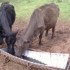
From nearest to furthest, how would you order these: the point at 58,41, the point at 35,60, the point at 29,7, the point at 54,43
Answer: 1. the point at 35,60
2. the point at 54,43
3. the point at 58,41
4. the point at 29,7

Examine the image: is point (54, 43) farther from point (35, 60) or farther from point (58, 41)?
point (35, 60)

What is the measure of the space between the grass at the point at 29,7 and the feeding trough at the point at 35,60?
12.6 ft

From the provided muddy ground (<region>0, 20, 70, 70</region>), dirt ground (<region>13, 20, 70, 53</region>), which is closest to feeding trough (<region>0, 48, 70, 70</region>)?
muddy ground (<region>0, 20, 70, 70</region>)

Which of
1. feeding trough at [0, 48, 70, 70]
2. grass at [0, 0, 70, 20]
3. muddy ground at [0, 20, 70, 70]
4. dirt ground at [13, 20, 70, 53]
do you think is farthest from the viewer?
grass at [0, 0, 70, 20]

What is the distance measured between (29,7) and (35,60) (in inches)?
232

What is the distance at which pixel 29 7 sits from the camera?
40.7ft

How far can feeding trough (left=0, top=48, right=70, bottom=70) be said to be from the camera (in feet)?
20.0

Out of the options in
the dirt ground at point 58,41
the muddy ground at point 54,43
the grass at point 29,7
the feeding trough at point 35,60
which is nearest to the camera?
the feeding trough at point 35,60

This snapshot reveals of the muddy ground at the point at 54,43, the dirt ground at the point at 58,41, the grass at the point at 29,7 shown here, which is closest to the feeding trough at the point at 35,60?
the muddy ground at the point at 54,43

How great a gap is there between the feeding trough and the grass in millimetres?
3852

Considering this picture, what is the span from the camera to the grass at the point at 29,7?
1100cm

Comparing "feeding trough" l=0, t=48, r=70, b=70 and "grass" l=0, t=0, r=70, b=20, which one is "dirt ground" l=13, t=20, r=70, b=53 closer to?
"feeding trough" l=0, t=48, r=70, b=70

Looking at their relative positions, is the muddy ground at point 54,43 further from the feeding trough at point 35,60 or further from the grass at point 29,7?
the grass at point 29,7

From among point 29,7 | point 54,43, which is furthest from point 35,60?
point 29,7
